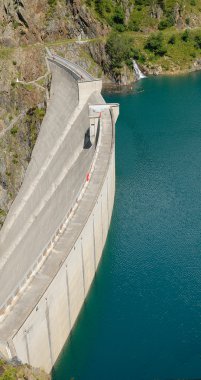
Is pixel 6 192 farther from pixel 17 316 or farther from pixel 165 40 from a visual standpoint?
pixel 165 40

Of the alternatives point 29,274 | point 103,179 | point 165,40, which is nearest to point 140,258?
point 103,179

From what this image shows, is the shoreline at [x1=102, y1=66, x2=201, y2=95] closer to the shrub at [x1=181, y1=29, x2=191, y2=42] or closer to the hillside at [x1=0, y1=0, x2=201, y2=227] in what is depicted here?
the hillside at [x1=0, y1=0, x2=201, y2=227]

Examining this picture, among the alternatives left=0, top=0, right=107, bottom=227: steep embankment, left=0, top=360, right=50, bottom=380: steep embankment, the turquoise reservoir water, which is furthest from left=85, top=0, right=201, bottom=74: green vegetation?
left=0, top=360, right=50, bottom=380: steep embankment

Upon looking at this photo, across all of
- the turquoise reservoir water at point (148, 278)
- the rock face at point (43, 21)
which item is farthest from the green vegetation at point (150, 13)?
the turquoise reservoir water at point (148, 278)

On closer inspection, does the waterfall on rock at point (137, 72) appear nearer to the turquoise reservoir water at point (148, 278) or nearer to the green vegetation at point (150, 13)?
the green vegetation at point (150, 13)

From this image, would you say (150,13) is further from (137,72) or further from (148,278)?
(148,278)

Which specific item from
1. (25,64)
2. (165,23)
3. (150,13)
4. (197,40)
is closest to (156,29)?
(165,23)
